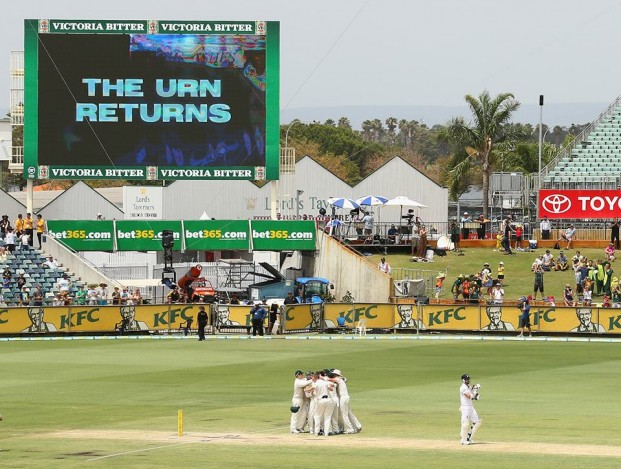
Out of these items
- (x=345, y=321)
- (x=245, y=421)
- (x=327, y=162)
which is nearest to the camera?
(x=245, y=421)

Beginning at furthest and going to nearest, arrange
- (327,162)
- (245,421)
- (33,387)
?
(327,162) < (33,387) < (245,421)

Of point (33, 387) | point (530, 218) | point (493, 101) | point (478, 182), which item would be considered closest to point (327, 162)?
point (478, 182)

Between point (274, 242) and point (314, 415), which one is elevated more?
point (274, 242)

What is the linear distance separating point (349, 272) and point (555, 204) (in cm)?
1374

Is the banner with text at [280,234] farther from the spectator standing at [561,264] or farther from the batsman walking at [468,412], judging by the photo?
the batsman walking at [468,412]

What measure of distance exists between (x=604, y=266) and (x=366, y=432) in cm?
3439

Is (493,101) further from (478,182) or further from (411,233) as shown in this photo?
(478,182)

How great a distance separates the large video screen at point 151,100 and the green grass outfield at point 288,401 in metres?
14.5

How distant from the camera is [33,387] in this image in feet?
121

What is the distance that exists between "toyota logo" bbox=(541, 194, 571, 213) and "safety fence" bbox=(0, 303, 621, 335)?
18.7 m

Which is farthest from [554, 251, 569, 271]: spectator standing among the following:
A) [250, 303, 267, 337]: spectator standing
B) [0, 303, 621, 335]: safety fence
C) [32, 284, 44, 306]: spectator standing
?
[32, 284, 44, 306]: spectator standing

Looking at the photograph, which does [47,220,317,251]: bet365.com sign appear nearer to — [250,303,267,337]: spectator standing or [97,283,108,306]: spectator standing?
[97,283,108,306]: spectator standing

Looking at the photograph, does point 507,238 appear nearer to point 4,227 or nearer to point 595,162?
point 595,162

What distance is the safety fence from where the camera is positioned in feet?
176
